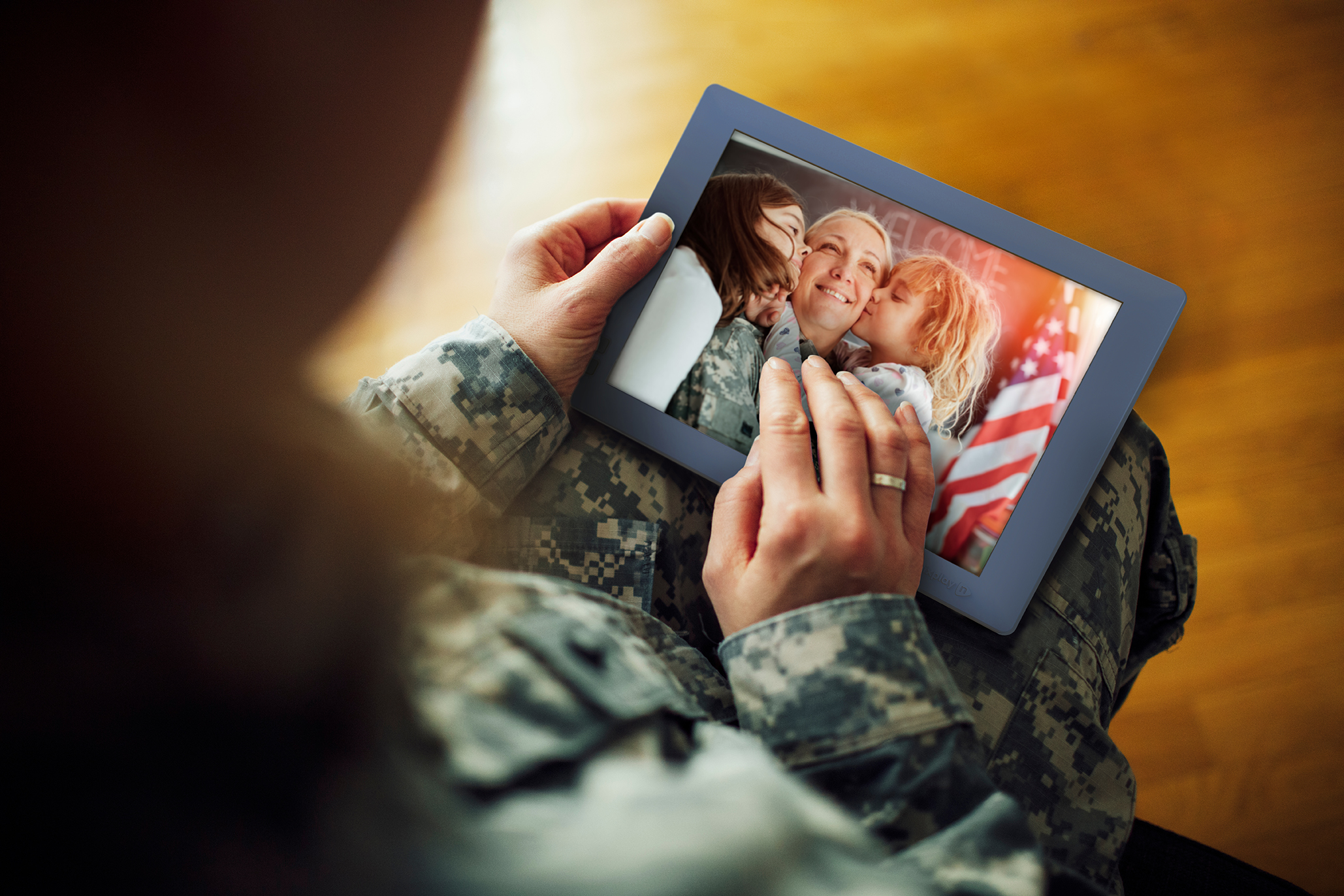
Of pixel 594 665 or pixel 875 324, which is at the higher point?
pixel 875 324

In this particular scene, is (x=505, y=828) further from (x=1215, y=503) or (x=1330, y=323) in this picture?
(x=1330, y=323)

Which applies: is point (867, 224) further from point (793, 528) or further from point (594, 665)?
point (594, 665)

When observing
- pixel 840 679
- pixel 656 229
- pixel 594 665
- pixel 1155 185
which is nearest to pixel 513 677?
pixel 594 665

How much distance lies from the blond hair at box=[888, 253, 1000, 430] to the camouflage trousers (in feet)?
0.43

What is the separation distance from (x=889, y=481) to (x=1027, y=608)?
6.8 inches

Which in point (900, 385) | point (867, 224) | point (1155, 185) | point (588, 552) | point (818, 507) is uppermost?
point (1155, 185)

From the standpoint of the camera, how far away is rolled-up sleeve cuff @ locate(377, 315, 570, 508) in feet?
1.56

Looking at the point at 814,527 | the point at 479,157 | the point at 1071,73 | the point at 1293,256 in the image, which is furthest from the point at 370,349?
the point at 1293,256

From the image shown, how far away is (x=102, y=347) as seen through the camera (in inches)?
6.5

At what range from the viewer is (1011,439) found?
49 centimetres

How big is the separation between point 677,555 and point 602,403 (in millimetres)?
131

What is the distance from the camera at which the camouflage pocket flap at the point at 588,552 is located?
48 cm

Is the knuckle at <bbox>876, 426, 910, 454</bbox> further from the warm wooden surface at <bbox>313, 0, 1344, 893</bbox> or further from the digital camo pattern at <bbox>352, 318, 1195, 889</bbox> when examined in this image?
the warm wooden surface at <bbox>313, 0, 1344, 893</bbox>

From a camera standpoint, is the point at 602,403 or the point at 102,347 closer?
the point at 102,347
